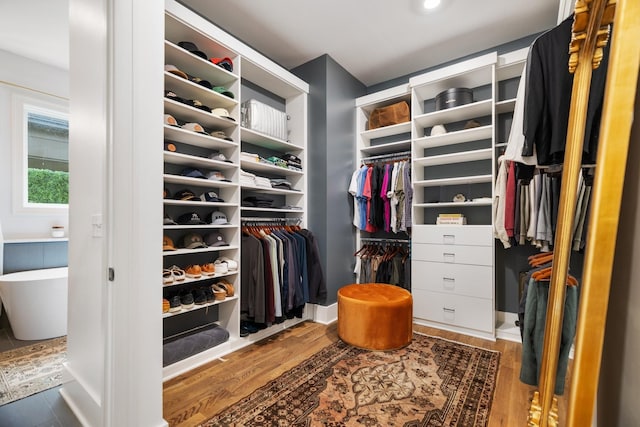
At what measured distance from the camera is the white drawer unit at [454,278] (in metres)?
2.49

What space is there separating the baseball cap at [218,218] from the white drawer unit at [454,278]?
1909mm

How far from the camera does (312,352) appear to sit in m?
2.24

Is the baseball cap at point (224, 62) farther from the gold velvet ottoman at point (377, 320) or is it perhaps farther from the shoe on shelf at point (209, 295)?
the gold velvet ottoman at point (377, 320)

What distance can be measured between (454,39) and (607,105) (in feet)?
9.21

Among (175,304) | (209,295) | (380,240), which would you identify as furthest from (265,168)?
(380,240)

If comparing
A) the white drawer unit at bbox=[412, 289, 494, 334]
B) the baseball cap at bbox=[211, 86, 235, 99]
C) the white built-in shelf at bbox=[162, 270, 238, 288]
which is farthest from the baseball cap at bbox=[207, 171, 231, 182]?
the white drawer unit at bbox=[412, 289, 494, 334]

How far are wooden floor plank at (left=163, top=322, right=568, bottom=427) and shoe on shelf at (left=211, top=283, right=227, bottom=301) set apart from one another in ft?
1.51

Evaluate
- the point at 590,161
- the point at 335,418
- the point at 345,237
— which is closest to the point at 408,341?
the point at 335,418

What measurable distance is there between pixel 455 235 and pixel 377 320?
1.13 metres

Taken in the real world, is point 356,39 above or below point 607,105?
above

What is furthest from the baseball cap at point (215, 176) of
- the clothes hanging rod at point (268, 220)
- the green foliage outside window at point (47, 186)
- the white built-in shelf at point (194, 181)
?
the green foliage outside window at point (47, 186)

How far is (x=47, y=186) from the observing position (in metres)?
3.17

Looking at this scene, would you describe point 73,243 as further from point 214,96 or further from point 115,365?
point 214,96

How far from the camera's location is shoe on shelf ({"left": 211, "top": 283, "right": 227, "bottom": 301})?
88.8 inches
